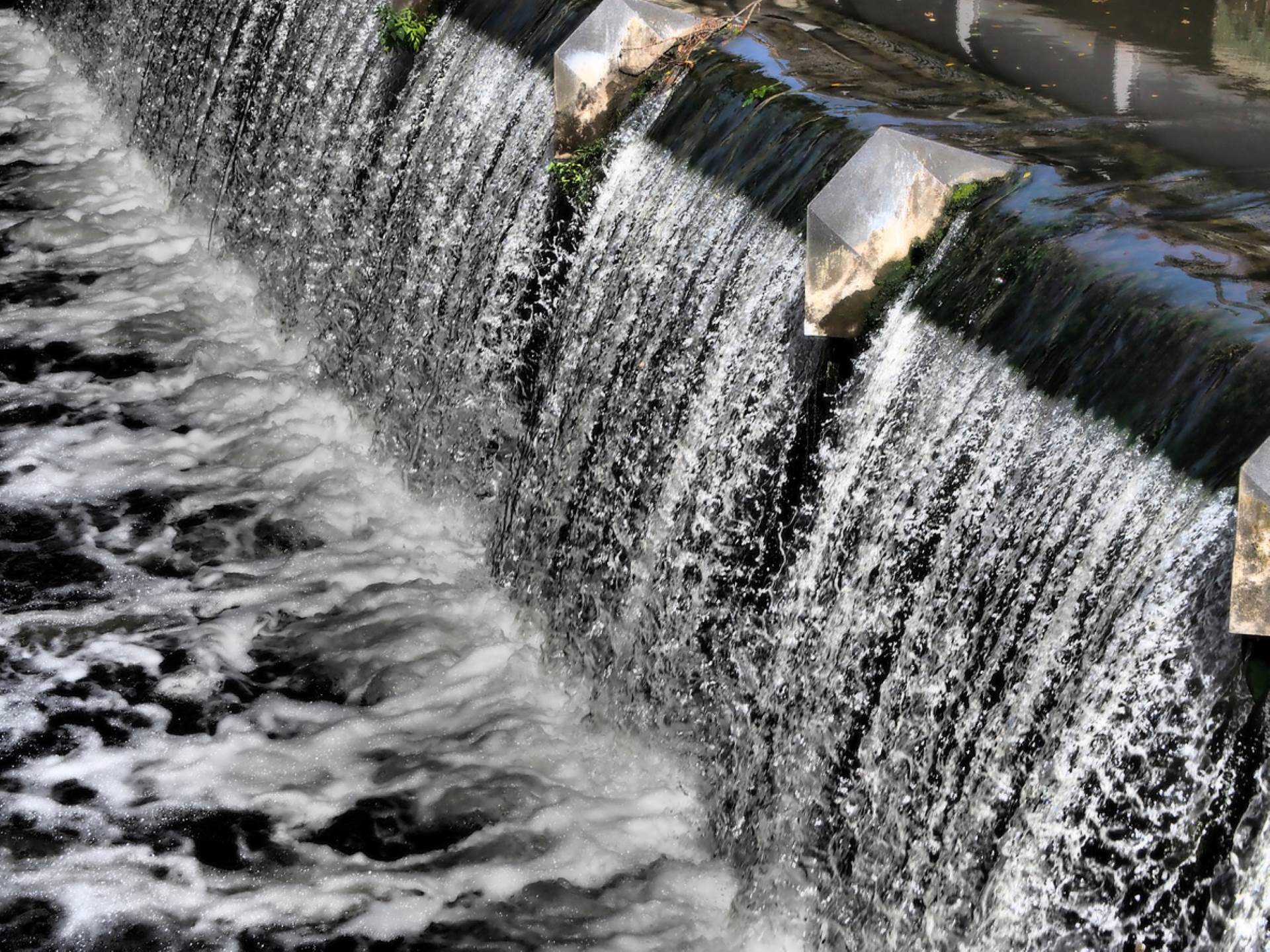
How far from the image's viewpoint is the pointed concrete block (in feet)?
17.1

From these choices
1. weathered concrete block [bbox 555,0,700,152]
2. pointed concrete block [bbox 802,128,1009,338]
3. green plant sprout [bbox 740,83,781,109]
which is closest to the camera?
pointed concrete block [bbox 802,128,1009,338]

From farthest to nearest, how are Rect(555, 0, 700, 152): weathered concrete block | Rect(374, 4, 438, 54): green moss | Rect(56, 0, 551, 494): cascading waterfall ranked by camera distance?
1. Rect(374, 4, 438, 54): green moss
2. Rect(56, 0, 551, 494): cascading waterfall
3. Rect(555, 0, 700, 152): weathered concrete block

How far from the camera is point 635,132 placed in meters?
7.15

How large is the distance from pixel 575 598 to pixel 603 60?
2.55 meters

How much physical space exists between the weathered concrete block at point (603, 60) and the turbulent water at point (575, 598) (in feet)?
0.88

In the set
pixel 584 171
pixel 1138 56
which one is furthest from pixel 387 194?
pixel 1138 56

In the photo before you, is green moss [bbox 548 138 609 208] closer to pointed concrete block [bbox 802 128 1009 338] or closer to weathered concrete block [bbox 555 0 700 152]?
weathered concrete block [bbox 555 0 700 152]

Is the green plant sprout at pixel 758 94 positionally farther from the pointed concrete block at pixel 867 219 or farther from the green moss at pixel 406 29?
the green moss at pixel 406 29

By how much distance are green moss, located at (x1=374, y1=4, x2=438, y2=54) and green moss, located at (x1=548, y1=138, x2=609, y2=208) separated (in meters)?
2.34

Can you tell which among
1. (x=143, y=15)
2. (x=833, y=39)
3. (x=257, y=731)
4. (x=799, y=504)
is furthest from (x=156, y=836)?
(x=143, y=15)

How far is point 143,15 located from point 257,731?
28.7 ft

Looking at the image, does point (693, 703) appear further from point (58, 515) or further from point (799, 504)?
point (58, 515)

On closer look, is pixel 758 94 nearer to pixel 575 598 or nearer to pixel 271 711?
pixel 575 598

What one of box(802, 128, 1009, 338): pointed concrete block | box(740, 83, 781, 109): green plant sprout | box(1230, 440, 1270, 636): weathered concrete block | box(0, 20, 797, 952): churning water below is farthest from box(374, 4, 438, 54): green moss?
box(1230, 440, 1270, 636): weathered concrete block
